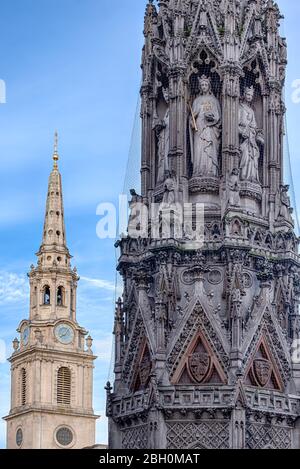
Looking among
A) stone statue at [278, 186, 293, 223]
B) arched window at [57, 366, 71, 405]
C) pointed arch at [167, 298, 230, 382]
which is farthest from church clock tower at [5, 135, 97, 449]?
pointed arch at [167, 298, 230, 382]

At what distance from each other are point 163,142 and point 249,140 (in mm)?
3330

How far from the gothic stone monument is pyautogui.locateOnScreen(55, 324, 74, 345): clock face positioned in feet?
239

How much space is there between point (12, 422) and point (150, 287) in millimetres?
77790

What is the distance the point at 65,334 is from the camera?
126 meters

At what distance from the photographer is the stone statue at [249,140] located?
52.2m

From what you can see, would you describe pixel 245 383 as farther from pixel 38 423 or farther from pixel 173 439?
pixel 38 423

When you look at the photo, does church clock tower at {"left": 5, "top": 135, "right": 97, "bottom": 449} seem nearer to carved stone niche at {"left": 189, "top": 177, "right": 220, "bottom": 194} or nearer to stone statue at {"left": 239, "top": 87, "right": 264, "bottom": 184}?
stone statue at {"left": 239, "top": 87, "right": 264, "bottom": 184}

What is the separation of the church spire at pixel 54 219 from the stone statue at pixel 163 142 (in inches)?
2619

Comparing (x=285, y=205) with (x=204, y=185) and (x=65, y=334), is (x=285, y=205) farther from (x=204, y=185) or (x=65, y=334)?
(x=65, y=334)

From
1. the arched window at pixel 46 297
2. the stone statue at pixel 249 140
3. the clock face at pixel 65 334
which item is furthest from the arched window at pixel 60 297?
the stone statue at pixel 249 140

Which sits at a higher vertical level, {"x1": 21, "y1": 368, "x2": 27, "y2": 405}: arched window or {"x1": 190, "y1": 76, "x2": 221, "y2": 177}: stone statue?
{"x1": 21, "y1": 368, "x2": 27, "y2": 405}: arched window

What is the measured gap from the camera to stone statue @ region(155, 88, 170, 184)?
52406mm

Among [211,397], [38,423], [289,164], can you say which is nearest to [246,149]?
[289,164]

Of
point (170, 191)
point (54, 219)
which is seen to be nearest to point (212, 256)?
point (170, 191)
